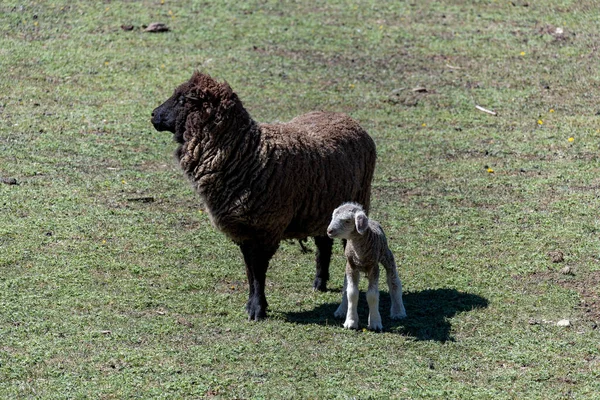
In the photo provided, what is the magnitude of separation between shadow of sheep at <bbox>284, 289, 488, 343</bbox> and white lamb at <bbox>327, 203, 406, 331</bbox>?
28 centimetres

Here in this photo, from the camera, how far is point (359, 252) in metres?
8.90

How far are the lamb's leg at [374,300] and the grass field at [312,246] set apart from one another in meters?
0.26

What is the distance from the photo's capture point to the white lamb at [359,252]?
8727 mm

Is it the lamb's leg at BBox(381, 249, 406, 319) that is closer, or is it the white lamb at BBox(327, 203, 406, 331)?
the white lamb at BBox(327, 203, 406, 331)

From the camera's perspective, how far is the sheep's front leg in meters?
9.00

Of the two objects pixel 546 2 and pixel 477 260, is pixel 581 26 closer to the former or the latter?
pixel 546 2

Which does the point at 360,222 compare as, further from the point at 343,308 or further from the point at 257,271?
the point at 257,271

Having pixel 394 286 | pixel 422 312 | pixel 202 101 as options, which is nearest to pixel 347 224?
pixel 394 286

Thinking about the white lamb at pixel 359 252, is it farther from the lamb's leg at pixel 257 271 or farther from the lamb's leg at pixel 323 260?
the lamb's leg at pixel 323 260

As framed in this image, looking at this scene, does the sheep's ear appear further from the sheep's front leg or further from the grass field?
the sheep's front leg

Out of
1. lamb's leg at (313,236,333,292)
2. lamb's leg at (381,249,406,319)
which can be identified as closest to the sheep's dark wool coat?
lamb's leg at (313,236,333,292)

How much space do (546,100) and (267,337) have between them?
32.5 feet

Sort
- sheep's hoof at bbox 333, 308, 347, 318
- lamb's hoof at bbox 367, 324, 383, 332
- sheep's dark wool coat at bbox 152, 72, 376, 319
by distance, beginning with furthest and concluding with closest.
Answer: sheep's hoof at bbox 333, 308, 347, 318 < sheep's dark wool coat at bbox 152, 72, 376, 319 < lamb's hoof at bbox 367, 324, 383, 332

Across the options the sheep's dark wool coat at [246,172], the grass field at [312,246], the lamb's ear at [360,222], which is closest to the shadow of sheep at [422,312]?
the grass field at [312,246]
